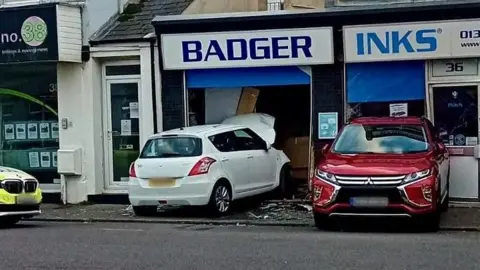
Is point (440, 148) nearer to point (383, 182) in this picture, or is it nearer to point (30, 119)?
point (383, 182)

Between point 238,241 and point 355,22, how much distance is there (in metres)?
6.66

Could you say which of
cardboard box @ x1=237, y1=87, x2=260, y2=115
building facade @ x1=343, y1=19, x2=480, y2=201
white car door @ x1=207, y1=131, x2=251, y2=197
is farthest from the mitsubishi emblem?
cardboard box @ x1=237, y1=87, x2=260, y2=115

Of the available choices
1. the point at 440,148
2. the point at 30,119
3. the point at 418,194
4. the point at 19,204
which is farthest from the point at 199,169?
the point at 30,119

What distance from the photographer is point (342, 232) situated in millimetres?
14141

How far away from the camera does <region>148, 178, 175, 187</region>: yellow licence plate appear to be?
53.8 ft

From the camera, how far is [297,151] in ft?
66.0

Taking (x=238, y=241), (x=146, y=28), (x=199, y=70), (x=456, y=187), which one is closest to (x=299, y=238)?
(x=238, y=241)

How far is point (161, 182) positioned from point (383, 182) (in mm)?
4418

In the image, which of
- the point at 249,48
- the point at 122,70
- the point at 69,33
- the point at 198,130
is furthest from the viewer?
the point at 122,70

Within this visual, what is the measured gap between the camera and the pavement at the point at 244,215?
15680 mm

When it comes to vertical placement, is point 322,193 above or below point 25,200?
above

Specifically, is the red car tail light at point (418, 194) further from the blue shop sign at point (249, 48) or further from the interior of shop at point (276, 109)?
the interior of shop at point (276, 109)

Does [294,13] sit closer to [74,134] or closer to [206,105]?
[206,105]

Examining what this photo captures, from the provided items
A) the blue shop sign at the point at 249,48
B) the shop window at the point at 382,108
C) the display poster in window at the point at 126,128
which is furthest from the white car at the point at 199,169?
the display poster in window at the point at 126,128
